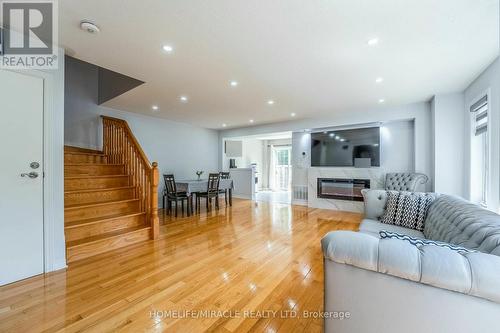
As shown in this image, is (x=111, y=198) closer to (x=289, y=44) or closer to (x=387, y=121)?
(x=289, y=44)

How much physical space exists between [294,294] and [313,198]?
4316 millimetres

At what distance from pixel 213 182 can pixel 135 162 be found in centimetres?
196

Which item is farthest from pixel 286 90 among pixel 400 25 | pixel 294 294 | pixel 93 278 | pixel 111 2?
pixel 93 278

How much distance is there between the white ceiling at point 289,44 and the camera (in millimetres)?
1805

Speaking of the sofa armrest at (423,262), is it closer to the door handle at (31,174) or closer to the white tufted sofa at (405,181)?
the door handle at (31,174)

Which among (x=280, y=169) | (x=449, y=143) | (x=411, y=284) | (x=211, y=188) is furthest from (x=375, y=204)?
(x=280, y=169)

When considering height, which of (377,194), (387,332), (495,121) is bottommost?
(387,332)

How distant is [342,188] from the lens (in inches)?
220

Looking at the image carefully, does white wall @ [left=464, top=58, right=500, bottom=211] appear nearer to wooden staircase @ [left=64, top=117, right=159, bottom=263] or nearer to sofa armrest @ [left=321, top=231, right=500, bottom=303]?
sofa armrest @ [left=321, top=231, right=500, bottom=303]

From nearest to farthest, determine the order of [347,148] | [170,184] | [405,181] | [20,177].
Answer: [20,177] → [405,181] → [170,184] → [347,148]

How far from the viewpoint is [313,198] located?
6.02 m

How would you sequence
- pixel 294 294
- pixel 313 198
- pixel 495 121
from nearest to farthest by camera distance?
pixel 294 294 → pixel 495 121 → pixel 313 198

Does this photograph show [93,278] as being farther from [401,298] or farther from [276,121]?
[276,121]

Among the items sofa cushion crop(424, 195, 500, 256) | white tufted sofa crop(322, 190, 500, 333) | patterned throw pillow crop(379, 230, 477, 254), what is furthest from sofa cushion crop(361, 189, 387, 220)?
patterned throw pillow crop(379, 230, 477, 254)
